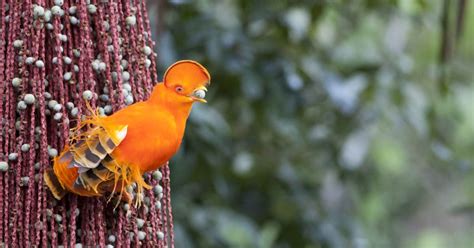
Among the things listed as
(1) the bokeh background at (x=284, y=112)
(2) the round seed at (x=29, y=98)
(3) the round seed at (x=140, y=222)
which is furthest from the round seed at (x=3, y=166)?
(1) the bokeh background at (x=284, y=112)

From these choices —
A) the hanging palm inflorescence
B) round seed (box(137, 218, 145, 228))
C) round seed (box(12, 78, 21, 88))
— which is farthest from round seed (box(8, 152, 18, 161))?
round seed (box(137, 218, 145, 228))

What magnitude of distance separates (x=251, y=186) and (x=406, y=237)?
15.6 feet

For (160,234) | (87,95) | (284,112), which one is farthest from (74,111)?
(284,112)

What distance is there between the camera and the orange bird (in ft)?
4.53

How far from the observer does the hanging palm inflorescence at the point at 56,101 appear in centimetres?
145

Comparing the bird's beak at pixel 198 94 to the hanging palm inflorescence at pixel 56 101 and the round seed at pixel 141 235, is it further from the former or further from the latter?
the round seed at pixel 141 235

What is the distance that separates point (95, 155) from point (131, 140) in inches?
2.4

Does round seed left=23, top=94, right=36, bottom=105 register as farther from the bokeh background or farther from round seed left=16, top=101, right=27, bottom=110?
the bokeh background

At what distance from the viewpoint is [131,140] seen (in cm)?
140

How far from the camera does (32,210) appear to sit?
1446 millimetres

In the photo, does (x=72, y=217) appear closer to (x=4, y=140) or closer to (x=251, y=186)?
(x=4, y=140)

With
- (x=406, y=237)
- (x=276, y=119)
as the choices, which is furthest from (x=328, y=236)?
(x=406, y=237)

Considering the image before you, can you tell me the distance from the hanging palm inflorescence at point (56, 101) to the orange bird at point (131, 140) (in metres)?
0.06

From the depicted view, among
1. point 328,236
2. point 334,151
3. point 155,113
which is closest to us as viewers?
point 155,113
